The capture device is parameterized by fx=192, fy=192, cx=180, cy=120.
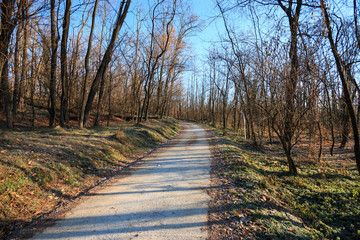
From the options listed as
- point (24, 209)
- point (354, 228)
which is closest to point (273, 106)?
point (354, 228)

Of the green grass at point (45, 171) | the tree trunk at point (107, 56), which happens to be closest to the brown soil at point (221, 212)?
the green grass at point (45, 171)

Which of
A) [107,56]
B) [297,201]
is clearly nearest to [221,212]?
[297,201]

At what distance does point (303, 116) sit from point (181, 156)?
4954mm

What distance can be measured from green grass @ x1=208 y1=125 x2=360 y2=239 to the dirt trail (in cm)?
87

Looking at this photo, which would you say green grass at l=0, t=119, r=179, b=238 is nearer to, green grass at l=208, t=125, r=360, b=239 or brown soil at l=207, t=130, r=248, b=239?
brown soil at l=207, t=130, r=248, b=239

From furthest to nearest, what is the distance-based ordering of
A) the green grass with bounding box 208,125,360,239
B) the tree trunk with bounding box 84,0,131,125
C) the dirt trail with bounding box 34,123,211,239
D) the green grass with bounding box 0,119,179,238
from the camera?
1. the tree trunk with bounding box 84,0,131,125
2. the green grass with bounding box 0,119,179,238
3. the green grass with bounding box 208,125,360,239
4. the dirt trail with bounding box 34,123,211,239

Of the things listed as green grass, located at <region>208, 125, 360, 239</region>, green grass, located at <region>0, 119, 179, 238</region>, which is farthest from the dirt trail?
green grass, located at <region>208, 125, 360, 239</region>

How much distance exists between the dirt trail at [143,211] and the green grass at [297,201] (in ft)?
2.86

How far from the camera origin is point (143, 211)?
3.66m

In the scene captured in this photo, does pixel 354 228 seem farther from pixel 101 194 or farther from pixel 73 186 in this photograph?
pixel 73 186

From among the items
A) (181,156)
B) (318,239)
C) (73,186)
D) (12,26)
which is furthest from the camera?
(181,156)

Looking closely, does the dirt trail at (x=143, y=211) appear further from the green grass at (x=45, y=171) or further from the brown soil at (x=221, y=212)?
the green grass at (x=45, y=171)

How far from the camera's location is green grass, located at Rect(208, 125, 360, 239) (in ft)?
11.4

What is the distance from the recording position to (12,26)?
605 cm
